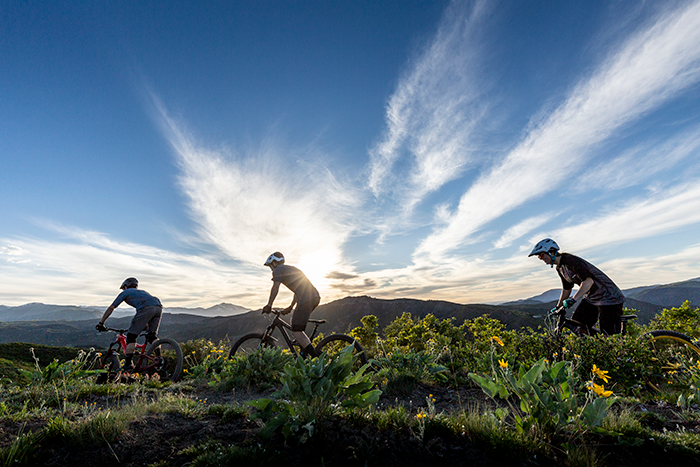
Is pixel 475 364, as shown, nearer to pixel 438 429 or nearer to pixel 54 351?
pixel 438 429

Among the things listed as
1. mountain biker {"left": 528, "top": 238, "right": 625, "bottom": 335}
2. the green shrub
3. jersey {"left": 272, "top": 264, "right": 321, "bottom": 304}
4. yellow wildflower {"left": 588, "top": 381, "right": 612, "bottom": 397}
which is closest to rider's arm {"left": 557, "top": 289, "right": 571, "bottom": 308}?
mountain biker {"left": 528, "top": 238, "right": 625, "bottom": 335}

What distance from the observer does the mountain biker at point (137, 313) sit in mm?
7359

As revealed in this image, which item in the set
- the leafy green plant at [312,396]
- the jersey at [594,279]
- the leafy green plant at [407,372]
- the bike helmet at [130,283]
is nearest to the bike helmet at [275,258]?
the leafy green plant at [407,372]

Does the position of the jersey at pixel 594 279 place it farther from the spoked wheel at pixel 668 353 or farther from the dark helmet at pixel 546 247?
the spoked wheel at pixel 668 353

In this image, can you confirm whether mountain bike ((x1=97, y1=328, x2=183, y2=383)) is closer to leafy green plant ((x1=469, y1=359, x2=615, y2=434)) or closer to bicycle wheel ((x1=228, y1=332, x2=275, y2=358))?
bicycle wheel ((x1=228, y1=332, x2=275, y2=358))

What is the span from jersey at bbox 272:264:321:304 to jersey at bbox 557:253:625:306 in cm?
497

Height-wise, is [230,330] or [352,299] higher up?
[352,299]

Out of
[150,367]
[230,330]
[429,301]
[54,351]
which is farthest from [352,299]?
[150,367]

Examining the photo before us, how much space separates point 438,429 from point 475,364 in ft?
12.1

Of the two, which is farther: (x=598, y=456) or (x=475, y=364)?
(x=475, y=364)

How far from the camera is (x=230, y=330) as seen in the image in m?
129

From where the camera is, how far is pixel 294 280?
633cm

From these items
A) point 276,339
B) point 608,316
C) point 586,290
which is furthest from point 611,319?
point 276,339

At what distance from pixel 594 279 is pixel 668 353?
1388 millimetres
